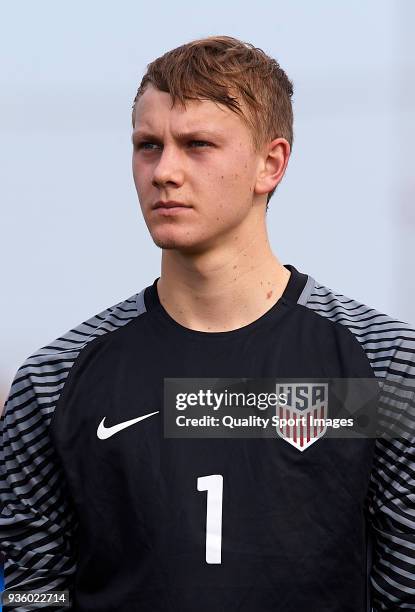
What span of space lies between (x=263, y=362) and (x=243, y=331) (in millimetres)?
111

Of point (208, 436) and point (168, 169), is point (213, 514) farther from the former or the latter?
point (168, 169)

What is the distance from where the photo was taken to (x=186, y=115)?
339 centimetres

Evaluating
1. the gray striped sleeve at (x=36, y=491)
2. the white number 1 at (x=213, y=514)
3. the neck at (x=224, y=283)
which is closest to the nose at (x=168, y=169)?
the neck at (x=224, y=283)

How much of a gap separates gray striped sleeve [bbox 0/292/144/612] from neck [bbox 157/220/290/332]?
0.35 m

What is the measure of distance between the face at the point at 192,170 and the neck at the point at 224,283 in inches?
2.7

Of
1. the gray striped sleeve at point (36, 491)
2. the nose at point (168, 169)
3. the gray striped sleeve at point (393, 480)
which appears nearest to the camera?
the nose at point (168, 169)

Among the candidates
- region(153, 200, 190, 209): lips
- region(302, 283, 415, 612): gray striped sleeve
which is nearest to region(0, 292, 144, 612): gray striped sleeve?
region(153, 200, 190, 209): lips

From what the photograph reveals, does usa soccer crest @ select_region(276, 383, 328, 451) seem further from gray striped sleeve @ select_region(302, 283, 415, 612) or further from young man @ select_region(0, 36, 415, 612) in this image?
gray striped sleeve @ select_region(302, 283, 415, 612)

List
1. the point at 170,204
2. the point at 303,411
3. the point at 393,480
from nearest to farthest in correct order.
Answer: the point at 170,204, the point at 393,480, the point at 303,411

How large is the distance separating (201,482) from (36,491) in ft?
1.80

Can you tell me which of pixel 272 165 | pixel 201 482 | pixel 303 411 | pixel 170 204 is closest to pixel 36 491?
pixel 201 482

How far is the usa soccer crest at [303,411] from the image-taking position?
11.5 feet

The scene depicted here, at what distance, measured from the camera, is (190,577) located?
3355 mm

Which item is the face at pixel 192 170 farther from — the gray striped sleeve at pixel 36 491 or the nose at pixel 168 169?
the gray striped sleeve at pixel 36 491
